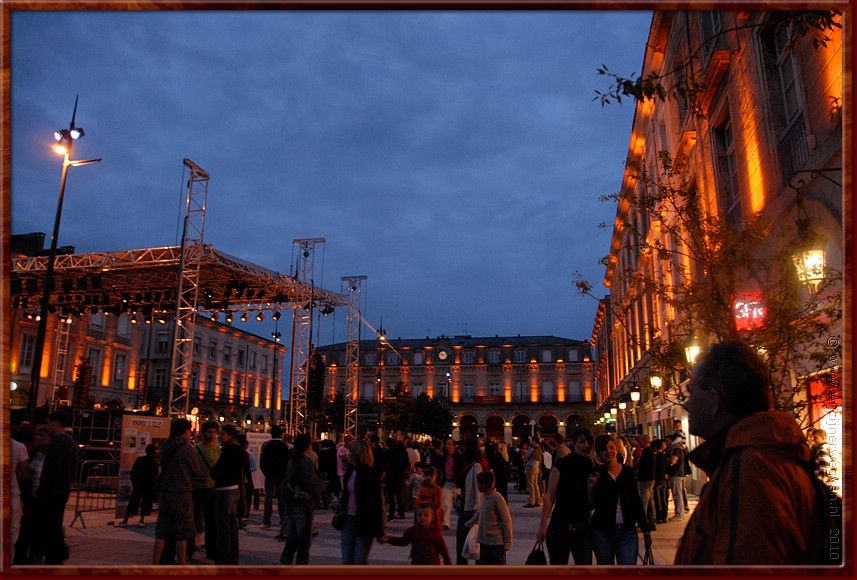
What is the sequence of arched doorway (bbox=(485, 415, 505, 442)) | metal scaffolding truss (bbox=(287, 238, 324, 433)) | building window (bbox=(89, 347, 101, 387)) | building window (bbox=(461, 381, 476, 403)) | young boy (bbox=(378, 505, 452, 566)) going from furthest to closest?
building window (bbox=(461, 381, 476, 403))
arched doorway (bbox=(485, 415, 505, 442))
building window (bbox=(89, 347, 101, 387))
metal scaffolding truss (bbox=(287, 238, 324, 433))
young boy (bbox=(378, 505, 452, 566))

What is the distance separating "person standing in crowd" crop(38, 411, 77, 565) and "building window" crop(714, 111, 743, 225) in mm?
13274

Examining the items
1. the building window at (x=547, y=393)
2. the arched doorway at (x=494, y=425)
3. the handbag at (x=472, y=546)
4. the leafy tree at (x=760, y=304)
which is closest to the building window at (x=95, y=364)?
the leafy tree at (x=760, y=304)

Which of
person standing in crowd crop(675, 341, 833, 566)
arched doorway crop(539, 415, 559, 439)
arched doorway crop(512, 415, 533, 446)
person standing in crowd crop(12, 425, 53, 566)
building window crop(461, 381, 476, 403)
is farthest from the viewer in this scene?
building window crop(461, 381, 476, 403)

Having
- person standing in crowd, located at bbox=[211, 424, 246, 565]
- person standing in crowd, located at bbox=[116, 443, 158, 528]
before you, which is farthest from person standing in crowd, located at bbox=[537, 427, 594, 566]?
person standing in crowd, located at bbox=[116, 443, 158, 528]

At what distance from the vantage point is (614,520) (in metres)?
5.98

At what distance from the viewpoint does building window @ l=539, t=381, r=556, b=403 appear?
261 ft

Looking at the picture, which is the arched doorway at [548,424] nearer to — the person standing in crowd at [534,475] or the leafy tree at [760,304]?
the person standing in crowd at [534,475]

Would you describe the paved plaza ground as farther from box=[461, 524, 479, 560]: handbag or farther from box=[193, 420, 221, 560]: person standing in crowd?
box=[461, 524, 479, 560]: handbag

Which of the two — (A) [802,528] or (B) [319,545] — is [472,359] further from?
(A) [802,528]

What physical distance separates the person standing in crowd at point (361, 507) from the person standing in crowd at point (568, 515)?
1673 millimetres

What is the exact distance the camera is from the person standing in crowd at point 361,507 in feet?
20.9

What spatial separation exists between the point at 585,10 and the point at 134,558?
8.84 m

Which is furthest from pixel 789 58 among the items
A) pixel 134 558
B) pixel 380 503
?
pixel 134 558

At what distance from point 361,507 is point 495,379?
76501mm
